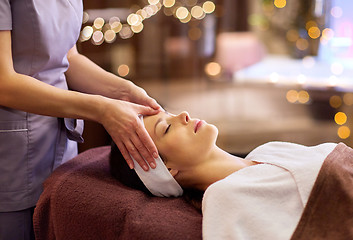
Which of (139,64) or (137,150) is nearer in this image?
(137,150)

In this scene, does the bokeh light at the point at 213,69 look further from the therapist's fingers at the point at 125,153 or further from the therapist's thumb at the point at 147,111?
the therapist's fingers at the point at 125,153

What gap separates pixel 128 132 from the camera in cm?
119

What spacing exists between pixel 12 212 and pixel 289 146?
0.88m

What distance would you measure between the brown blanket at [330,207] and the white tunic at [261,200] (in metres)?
0.02

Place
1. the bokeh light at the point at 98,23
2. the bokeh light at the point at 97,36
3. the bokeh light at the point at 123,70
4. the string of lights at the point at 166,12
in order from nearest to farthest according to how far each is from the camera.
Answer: the bokeh light at the point at 98,23, the bokeh light at the point at 97,36, the string of lights at the point at 166,12, the bokeh light at the point at 123,70

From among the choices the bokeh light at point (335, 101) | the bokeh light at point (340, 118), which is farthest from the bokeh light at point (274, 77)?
the bokeh light at point (340, 118)

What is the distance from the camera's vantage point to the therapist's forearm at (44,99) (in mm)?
1112

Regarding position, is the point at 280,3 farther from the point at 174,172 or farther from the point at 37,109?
the point at 37,109

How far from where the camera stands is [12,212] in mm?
1251

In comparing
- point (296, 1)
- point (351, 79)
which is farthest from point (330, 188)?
point (296, 1)

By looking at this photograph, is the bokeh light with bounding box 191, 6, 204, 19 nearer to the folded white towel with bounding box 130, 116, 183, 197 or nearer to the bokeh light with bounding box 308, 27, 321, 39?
the bokeh light with bounding box 308, 27, 321, 39

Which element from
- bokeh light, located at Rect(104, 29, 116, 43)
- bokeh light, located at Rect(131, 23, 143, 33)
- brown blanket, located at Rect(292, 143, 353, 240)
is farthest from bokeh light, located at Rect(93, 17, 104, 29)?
brown blanket, located at Rect(292, 143, 353, 240)

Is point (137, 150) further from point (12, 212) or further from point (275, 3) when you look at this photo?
point (275, 3)

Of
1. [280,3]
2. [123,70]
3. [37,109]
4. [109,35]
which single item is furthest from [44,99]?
[123,70]
